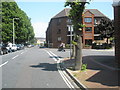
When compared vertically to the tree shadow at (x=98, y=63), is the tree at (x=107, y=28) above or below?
above

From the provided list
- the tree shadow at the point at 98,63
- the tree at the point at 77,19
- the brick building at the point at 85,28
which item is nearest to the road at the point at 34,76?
the tree at the point at 77,19

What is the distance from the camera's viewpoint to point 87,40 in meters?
54.6

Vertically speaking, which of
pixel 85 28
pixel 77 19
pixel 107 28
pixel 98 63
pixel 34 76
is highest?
pixel 85 28

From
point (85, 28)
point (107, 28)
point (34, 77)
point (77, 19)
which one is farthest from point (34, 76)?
point (85, 28)

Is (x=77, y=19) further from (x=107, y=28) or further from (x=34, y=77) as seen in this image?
(x=107, y=28)

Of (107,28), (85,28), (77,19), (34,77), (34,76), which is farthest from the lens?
(85,28)

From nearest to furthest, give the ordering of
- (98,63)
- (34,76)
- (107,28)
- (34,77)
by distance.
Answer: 1. (34,77)
2. (34,76)
3. (98,63)
4. (107,28)

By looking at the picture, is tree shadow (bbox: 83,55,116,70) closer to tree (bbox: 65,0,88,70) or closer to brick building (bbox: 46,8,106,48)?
tree (bbox: 65,0,88,70)

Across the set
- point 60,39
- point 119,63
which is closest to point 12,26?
point 60,39

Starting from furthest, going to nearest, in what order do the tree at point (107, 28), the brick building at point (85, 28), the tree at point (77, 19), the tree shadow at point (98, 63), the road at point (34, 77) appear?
the brick building at point (85, 28) < the tree at point (107, 28) < the tree shadow at point (98, 63) < the tree at point (77, 19) < the road at point (34, 77)

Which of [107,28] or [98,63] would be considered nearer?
[98,63]

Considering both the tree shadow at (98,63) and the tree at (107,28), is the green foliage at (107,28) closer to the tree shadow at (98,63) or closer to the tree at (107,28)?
the tree at (107,28)

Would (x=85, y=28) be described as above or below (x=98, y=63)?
above

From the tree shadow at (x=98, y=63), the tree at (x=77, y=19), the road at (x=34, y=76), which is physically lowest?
the road at (x=34, y=76)
